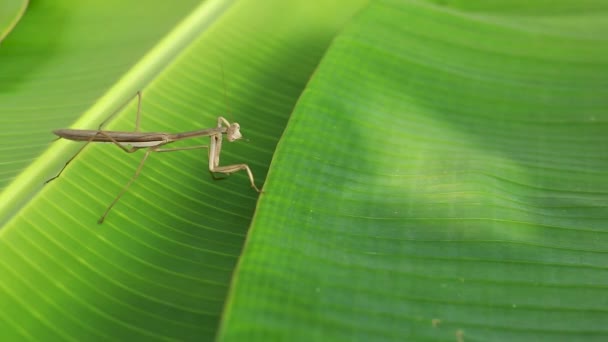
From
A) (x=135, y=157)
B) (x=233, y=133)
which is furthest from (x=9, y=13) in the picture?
(x=233, y=133)

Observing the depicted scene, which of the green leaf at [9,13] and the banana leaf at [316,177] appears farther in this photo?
the green leaf at [9,13]

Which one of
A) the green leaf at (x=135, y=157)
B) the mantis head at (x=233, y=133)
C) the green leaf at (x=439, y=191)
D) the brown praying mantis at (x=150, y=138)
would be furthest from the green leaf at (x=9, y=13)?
→ the green leaf at (x=439, y=191)

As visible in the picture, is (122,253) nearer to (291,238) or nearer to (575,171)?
(291,238)

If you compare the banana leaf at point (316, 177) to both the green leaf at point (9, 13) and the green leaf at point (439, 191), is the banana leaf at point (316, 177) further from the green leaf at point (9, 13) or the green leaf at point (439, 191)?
the green leaf at point (9, 13)

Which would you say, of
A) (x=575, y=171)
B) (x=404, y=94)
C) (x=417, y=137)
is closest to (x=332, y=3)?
(x=404, y=94)

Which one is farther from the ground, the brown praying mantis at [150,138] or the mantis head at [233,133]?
the mantis head at [233,133]
